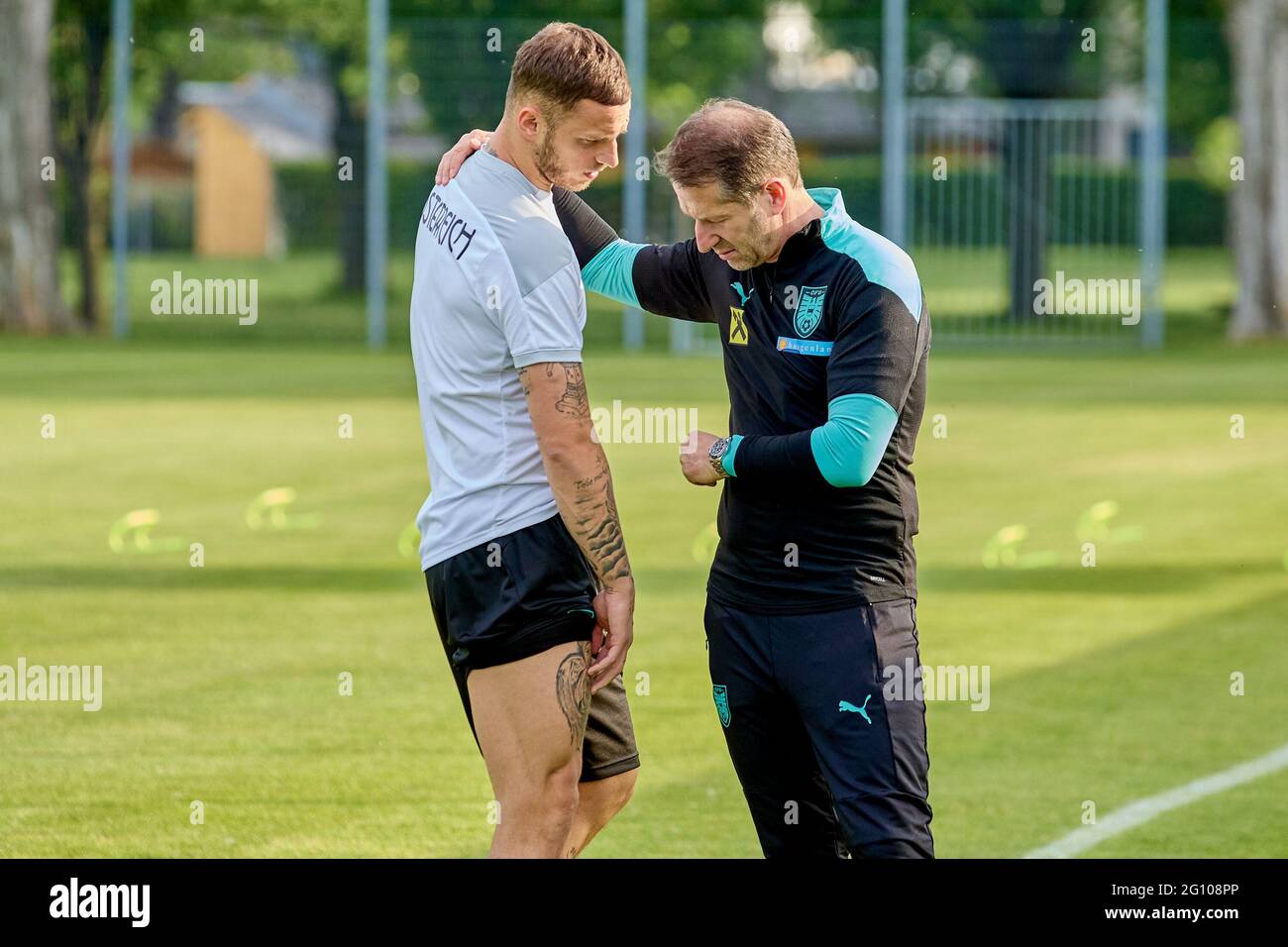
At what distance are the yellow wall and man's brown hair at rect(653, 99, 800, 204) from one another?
1681 inches

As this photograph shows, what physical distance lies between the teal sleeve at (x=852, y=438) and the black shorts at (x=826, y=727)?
392mm

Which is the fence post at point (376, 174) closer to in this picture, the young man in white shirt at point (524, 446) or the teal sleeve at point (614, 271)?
the teal sleeve at point (614, 271)

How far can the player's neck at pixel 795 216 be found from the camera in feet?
15.2

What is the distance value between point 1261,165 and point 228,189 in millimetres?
36664

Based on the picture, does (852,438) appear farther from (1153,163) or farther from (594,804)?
(1153,163)

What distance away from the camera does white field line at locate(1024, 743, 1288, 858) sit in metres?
6.47

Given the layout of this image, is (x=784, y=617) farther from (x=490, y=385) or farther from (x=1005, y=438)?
(x=1005, y=438)

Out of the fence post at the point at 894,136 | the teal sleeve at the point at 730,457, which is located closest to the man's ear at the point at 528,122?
the teal sleeve at the point at 730,457

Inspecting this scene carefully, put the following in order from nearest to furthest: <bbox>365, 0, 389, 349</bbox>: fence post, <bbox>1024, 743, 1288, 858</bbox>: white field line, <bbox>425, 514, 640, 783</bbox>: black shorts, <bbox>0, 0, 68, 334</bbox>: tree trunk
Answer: <bbox>425, 514, 640, 783</bbox>: black shorts, <bbox>1024, 743, 1288, 858</bbox>: white field line, <bbox>365, 0, 389, 349</bbox>: fence post, <bbox>0, 0, 68, 334</bbox>: tree trunk

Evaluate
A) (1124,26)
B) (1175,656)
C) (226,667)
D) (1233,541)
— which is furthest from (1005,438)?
(1124,26)

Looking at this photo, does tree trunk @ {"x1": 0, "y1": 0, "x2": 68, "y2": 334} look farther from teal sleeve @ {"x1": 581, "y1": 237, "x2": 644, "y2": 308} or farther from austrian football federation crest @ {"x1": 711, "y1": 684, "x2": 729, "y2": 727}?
austrian football federation crest @ {"x1": 711, "y1": 684, "x2": 729, "y2": 727}

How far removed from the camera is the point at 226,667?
9.14m

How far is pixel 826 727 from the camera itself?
465cm

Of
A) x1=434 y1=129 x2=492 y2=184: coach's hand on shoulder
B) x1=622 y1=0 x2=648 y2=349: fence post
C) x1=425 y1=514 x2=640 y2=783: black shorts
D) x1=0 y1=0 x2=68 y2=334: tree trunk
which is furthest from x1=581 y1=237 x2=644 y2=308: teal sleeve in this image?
x1=0 y1=0 x2=68 y2=334: tree trunk
